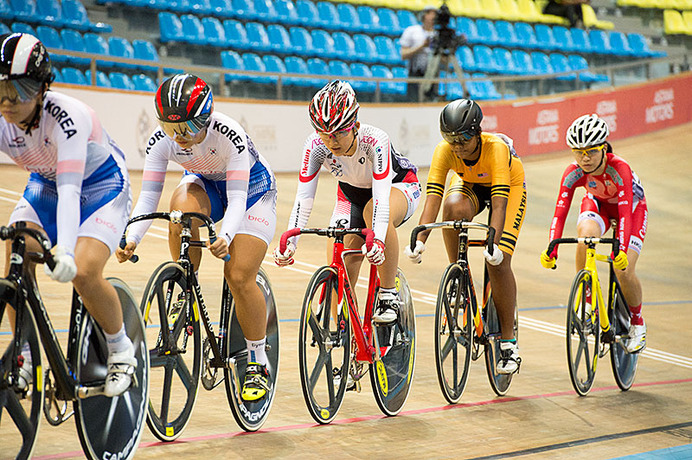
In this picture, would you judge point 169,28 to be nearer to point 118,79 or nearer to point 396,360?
point 118,79

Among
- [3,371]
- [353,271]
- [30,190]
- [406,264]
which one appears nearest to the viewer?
[3,371]

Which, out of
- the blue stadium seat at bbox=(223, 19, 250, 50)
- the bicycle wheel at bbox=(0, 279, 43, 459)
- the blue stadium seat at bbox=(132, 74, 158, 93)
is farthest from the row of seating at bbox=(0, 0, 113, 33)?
the bicycle wheel at bbox=(0, 279, 43, 459)

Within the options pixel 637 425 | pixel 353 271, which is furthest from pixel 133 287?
pixel 637 425

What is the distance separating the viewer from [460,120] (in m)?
4.45

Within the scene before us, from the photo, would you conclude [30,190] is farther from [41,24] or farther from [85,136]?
[41,24]

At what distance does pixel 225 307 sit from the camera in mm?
3764

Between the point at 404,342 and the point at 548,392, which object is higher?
the point at 404,342

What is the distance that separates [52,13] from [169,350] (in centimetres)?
886

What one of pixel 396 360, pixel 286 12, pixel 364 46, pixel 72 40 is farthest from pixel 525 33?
pixel 396 360

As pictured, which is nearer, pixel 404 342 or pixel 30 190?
pixel 30 190

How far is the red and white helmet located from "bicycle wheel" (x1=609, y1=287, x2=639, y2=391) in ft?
7.39

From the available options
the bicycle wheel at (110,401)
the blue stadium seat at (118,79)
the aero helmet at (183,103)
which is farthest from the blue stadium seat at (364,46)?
the bicycle wheel at (110,401)

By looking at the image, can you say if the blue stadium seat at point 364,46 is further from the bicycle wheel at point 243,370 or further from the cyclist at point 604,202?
the bicycle wheel at point 243,370

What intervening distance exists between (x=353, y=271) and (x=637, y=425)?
5.39 ft
